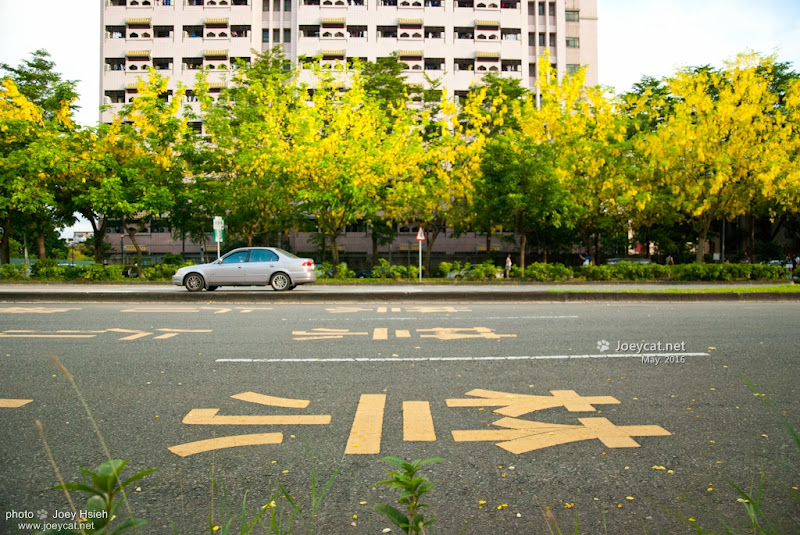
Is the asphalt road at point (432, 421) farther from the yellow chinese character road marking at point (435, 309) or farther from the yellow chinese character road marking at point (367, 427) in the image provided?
the yellow chinese character road marking at point (435, 309)

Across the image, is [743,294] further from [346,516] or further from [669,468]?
[346,516]

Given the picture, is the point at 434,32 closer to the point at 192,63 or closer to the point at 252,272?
the point at 192,63

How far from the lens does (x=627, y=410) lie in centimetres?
461

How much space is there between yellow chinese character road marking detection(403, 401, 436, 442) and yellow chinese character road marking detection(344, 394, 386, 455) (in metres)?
0.18

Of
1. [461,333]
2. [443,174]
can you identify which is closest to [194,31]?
[443,174]

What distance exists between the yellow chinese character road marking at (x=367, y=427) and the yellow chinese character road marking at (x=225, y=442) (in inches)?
19.7

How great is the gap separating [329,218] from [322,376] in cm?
2506

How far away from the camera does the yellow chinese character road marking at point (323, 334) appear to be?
8.58 meters

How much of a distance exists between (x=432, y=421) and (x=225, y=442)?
56.5 inches

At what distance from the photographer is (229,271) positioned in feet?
66.1

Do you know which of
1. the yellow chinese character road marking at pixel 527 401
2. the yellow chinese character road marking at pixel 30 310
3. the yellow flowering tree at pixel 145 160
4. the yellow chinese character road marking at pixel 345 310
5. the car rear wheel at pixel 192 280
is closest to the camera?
the yellow chinese character road marking at pixel 527 401

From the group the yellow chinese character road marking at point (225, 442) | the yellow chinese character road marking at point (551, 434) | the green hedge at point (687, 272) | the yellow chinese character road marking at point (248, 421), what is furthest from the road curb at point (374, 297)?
the yellow chinese character road marking at point (225, 442)

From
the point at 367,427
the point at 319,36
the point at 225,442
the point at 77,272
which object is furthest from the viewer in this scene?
the point at 319,36

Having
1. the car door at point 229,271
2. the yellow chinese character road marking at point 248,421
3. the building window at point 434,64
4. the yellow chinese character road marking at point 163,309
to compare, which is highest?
the building window at point 434,64
